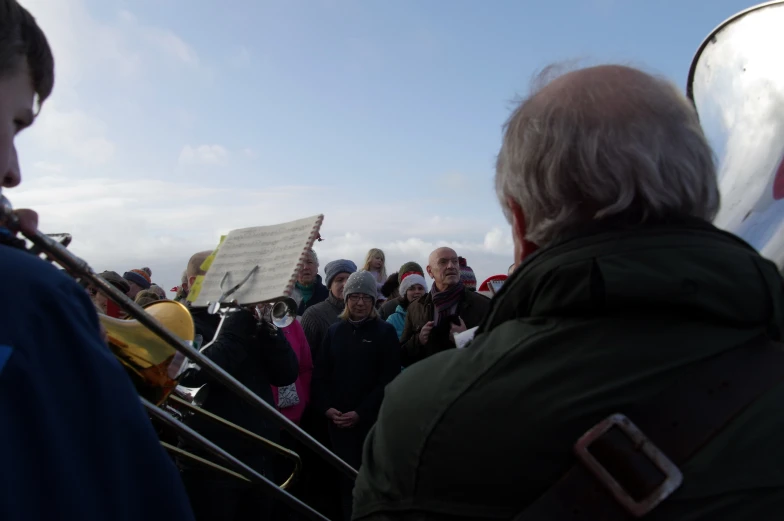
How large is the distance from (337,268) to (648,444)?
178 inches

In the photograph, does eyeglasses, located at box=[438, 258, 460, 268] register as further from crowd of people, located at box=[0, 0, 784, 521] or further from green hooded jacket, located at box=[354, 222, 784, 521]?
green hooded jacket, located at box=[354, 222, 784, 521]

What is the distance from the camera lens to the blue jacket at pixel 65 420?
760 mm

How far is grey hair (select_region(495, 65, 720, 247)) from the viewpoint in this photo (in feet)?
3.22

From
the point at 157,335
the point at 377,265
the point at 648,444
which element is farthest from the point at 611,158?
the point at 377,265

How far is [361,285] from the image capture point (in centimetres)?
446

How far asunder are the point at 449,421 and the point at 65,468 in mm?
500

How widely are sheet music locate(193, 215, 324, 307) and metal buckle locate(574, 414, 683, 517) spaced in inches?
59.0

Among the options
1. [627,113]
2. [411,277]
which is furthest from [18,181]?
[411,277]

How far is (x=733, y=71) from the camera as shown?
2.06m

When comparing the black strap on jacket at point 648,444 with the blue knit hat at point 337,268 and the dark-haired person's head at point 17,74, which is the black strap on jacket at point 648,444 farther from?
the blue knit hat at point 337,268

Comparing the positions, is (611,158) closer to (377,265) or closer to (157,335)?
(157,335)

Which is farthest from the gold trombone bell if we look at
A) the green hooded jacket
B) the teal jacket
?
the teal jacket

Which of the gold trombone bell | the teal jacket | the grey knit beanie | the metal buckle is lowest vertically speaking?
the teal jacket

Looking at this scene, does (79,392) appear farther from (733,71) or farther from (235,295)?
(733,71)
